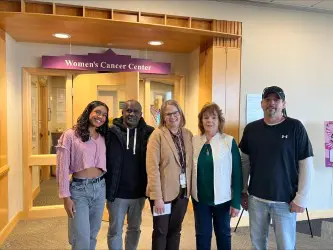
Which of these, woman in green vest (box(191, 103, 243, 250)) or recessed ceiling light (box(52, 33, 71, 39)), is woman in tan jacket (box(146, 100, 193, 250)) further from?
recessed ceiling light (box(52, 33, 71, 39))

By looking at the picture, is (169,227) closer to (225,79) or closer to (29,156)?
(225,79)

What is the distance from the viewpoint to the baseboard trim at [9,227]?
289 centimetres

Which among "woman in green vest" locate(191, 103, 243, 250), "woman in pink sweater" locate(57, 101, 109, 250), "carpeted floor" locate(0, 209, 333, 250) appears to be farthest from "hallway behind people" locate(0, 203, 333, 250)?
"woman in pink sweater" locate(57, 101, 109, 250)

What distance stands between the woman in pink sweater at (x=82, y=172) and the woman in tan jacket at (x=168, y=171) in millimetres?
370

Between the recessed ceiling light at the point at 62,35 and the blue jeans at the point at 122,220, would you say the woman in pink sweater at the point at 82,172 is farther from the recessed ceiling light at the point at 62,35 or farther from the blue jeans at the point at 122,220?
the recessed ceiling light at the point at 62,35

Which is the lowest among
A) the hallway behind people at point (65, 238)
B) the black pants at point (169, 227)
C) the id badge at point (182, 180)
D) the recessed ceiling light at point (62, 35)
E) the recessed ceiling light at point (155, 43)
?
the hallway behind people at point (65, 238)

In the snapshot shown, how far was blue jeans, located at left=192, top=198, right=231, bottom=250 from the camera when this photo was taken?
2.04 m

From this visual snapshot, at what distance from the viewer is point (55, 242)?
289 centimetres

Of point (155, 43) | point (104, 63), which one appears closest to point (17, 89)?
point (104, 63)

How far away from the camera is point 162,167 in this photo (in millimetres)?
1973

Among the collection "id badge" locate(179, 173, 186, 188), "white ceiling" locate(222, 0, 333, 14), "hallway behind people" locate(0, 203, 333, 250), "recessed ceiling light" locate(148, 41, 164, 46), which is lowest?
"hallway behind people" locate(0, 203, 333, 250)

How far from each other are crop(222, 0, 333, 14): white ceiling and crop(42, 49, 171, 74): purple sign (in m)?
1.42

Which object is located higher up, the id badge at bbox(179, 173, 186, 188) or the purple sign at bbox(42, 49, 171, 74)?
the purple sign at bbox(42, 49, 171, 74)

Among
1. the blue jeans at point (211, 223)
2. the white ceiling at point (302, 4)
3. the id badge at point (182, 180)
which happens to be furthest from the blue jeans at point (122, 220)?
the white ceiling at point (302, 4)
